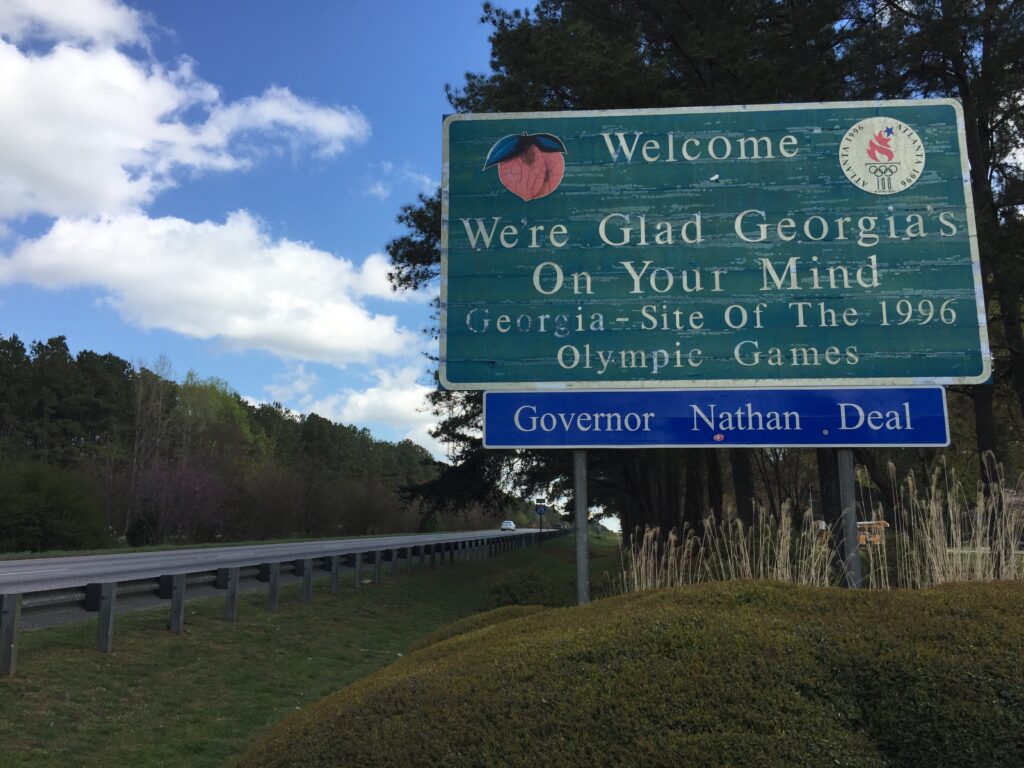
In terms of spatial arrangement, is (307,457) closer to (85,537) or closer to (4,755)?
(85,537)

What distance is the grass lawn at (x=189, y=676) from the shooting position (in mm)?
5945

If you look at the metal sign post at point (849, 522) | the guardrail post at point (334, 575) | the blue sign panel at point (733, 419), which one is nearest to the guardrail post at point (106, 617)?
the blue sign panel at point (733, 419)

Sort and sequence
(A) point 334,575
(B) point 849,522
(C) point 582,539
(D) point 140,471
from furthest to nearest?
(D) point 140,471
(A) point 334,575
(C) point 582,539
(B) point 849,522

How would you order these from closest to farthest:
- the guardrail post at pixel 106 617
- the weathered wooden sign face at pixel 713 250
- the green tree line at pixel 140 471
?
the weathered wooden sign face at pixel 713 250 → the guardrail post at pixel 106 617 → the green tree line at pixel 140 471

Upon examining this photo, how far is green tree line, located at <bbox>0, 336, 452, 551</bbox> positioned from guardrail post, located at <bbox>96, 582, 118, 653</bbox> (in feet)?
74.6

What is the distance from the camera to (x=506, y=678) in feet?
11.3

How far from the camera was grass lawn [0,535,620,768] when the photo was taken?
19.5 ft

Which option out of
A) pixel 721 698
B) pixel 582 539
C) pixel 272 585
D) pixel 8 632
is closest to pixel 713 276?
pixel 582 539

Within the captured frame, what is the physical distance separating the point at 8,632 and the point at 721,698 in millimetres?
6563

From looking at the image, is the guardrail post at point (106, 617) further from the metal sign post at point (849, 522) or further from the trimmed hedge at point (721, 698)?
the metal sign post at point (849, 522)

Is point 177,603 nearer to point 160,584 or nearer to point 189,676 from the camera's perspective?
point 160,584

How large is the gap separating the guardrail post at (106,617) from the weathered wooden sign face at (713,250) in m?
4.28

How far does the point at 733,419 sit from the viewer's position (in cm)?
686

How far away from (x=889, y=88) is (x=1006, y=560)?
12985 millimetres
